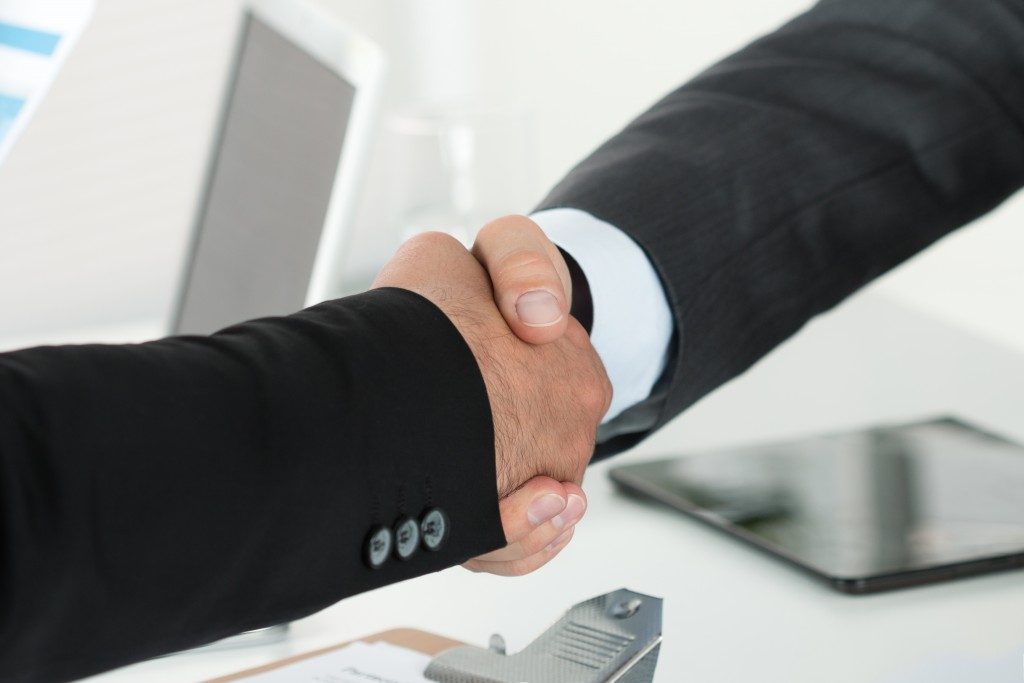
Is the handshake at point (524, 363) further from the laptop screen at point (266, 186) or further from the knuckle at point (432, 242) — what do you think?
the laptop screen at point (266, 186)

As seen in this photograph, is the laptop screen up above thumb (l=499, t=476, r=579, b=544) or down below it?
above

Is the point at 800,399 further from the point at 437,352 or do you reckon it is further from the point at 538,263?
the point at 437,352

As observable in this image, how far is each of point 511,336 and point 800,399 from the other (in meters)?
0.62

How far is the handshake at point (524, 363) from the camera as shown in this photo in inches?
28.0

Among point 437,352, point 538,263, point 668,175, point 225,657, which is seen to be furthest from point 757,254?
point 225,657

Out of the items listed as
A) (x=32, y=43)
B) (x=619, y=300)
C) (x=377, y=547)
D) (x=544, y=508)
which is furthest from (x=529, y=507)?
(x=32, y=43)

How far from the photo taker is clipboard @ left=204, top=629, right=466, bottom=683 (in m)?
0.71

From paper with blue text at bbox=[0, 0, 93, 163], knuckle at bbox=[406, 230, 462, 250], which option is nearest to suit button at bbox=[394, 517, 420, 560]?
knuckle at bbox=[406, 230, 462, 250]

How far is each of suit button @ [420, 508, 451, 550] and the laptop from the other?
0.33 meters

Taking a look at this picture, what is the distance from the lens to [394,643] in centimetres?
76

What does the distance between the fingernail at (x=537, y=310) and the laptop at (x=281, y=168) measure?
23 cm

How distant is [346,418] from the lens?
24.0 inches

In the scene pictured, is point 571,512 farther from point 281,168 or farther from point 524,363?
point 281,168

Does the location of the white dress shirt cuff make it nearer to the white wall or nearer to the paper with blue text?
the paper with blue text
